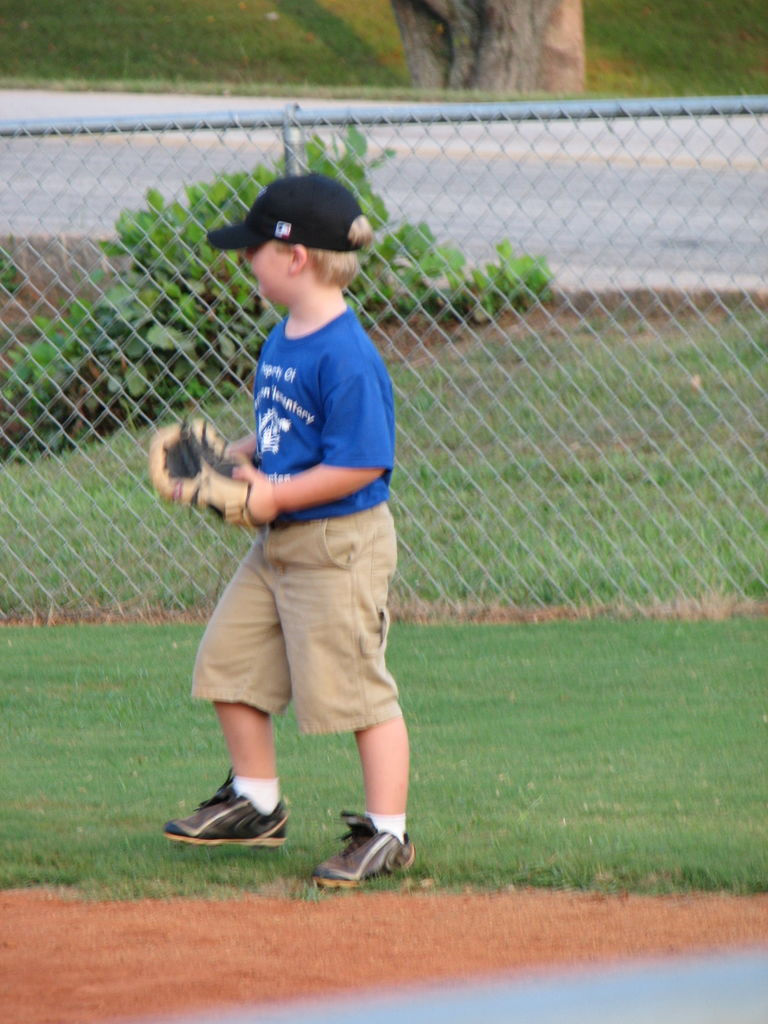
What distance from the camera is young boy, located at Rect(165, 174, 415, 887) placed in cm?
301

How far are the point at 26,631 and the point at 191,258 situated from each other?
188 centimetres

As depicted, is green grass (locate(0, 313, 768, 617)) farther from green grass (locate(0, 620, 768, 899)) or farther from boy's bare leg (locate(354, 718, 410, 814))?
boy's bare leg (locate(354, 718, 410, 814))

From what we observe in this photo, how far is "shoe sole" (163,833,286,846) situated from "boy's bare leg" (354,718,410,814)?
30 centimetres

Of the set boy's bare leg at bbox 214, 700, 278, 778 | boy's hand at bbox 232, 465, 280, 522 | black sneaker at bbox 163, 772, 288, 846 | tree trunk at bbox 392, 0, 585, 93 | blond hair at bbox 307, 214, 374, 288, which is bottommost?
black sneaker at bbox 163, 772, 288, 846

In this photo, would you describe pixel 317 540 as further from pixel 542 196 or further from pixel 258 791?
pixel 542 196

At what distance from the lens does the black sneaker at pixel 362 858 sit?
120 inches

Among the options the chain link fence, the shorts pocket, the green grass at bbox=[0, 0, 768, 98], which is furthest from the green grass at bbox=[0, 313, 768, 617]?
the green grass at bbox=[0, 0, 768, 98]

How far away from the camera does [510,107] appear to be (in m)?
5.11

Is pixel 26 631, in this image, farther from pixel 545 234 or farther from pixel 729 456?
pixel 545 234

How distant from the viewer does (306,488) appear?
9.77ft

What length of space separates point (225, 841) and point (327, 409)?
3.42 ft

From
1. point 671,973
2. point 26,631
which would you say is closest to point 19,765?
point 26,631

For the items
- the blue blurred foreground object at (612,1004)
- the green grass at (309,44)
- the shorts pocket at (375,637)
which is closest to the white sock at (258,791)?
the shorts pocket at (375,637)

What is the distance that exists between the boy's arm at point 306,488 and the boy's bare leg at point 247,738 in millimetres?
507
